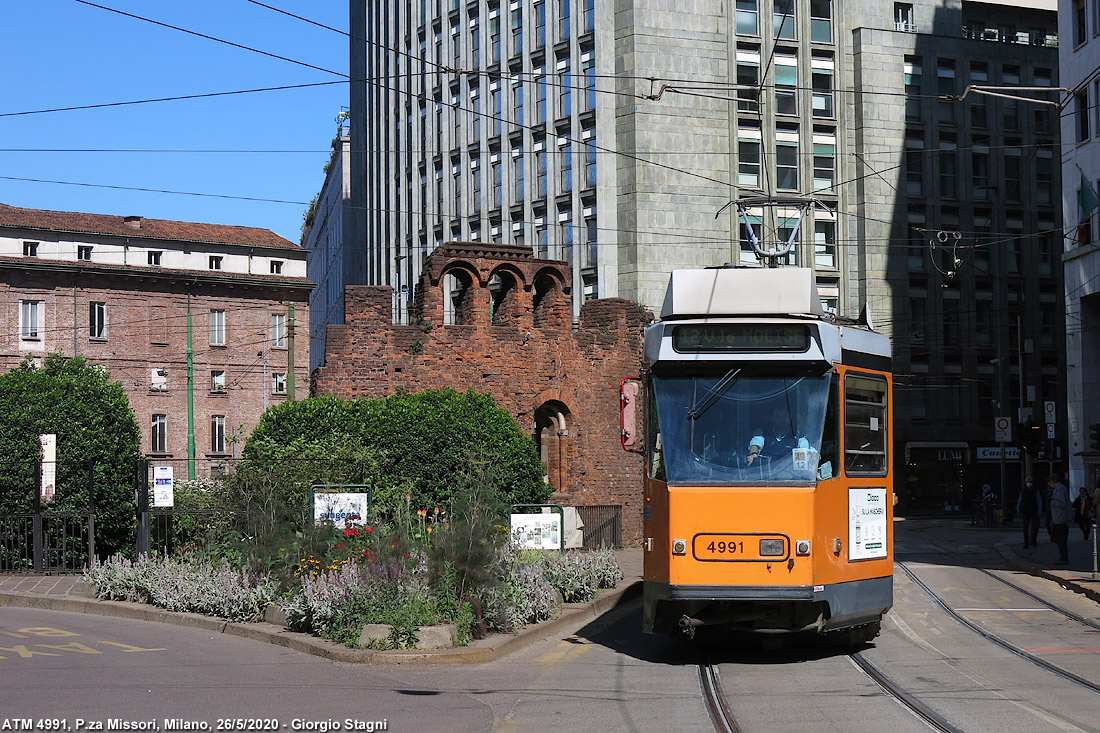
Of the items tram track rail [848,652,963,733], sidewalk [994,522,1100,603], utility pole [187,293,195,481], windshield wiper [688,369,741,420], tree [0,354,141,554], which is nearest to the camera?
tram track rail [848,652,963,733]

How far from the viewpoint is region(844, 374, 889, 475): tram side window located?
12.7 meters

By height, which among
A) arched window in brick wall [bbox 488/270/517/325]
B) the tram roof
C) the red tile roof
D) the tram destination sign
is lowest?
the tram destination sign

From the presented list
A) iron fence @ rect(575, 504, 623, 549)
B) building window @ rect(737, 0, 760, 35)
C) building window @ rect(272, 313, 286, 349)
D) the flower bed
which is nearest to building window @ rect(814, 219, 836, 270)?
building window @ rect(737, 0, 760, 35)

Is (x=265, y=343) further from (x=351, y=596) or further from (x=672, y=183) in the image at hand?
(x=351, y=596)

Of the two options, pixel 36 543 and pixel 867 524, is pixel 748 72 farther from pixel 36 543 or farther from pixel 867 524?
pixel 867 524

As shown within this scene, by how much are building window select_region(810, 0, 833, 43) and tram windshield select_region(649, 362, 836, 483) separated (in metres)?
52.7

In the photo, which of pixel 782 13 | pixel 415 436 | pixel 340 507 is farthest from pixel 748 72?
pixel 340 507

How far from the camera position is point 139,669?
12195 mm

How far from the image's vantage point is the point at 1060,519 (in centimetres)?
2464

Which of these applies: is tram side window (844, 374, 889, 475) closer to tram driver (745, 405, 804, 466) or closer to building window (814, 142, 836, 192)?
tram driver (745, 405, 804, 466)

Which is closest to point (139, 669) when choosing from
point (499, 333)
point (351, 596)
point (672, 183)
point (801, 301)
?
point (351, 596)

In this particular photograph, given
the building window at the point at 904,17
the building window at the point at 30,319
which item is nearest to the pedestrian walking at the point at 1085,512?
the building window at the point at 904,17

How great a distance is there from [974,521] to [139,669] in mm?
38530

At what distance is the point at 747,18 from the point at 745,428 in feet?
169
